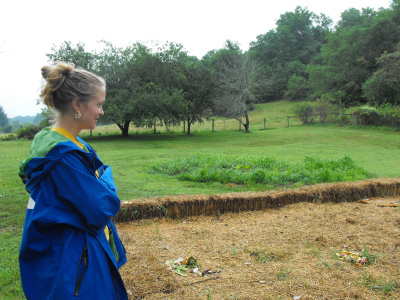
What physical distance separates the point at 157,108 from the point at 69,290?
19.8m

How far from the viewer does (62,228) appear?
1.51 m

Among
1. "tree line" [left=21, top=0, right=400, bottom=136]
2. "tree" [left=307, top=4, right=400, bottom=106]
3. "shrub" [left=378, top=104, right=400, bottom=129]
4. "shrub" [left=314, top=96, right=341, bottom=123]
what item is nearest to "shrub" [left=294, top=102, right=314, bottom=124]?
"shrub" [left=314, top=96, right=341, bottom=123]

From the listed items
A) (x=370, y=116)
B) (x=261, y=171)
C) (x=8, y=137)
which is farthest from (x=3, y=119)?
(x=261, y=171)

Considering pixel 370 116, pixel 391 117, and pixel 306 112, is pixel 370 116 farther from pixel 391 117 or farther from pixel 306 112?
pixel 306 112

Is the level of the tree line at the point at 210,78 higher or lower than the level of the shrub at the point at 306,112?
higher

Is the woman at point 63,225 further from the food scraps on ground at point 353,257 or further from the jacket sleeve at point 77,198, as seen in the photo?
the food scraps on ground at point 353,257

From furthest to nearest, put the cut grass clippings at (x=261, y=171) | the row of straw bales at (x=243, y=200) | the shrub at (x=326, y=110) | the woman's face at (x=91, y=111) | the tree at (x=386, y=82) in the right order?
the shrub at (x=326, y=110)
the tree at (x=386, y=82)
the cut grass clippings at (x=261, y=171)
the row of straw bales at (x=243, y=200)
the woman's face at (x=91, y=111)

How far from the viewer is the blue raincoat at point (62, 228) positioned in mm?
1455

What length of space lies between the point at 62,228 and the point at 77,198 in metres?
0.17

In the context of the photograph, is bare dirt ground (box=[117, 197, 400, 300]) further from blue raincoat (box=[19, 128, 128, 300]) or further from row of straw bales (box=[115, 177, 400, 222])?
blue raincoat (box=[19, 128, 128, 300])

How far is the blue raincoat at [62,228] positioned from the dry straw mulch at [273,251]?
140cm

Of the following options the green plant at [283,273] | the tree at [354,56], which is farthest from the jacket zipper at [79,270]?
the tree at [354,56]

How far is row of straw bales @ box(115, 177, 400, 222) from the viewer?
484cm

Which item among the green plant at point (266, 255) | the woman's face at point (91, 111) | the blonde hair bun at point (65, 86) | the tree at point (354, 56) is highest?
the tree at point (354, 56)
